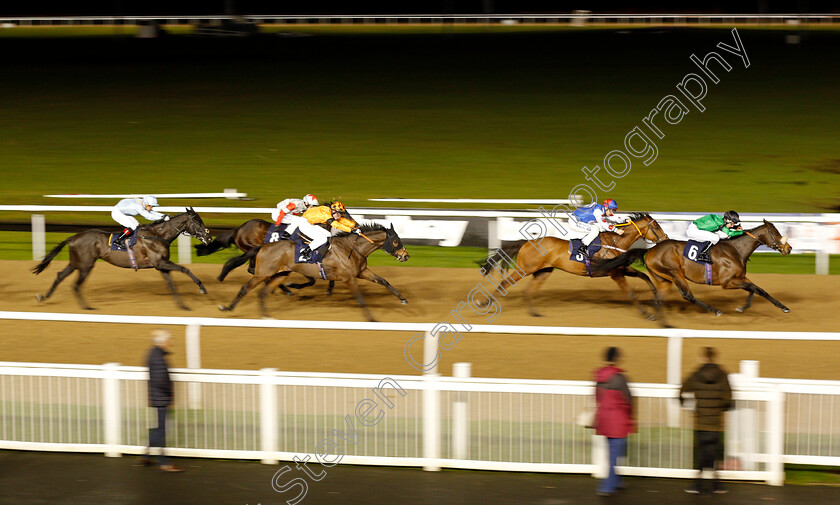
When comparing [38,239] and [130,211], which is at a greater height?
[130,211]

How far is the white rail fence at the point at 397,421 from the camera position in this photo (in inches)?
219

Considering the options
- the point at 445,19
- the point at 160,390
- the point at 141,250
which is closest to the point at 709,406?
the point at 160,390

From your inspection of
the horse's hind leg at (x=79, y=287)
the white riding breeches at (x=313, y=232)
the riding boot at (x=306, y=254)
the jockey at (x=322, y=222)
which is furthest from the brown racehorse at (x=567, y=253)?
the horse's hind leg at (x=79, y=287)

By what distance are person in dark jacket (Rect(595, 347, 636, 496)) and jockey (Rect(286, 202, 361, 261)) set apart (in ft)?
18.0

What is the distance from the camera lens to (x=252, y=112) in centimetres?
2356

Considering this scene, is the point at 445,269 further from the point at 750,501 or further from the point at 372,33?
the point at 372,33

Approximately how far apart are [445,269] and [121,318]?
6084mm

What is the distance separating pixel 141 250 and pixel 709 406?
716 cm

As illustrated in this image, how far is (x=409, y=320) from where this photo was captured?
1005cm

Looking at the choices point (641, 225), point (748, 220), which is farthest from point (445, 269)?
point (748, 220)

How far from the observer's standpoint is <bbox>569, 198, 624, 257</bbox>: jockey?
34.3 feet

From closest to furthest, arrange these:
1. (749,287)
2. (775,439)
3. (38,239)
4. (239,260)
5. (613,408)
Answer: (613,408), (775,439), (749,287), (239,260), (38,239)

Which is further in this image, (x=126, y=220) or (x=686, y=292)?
(x=126, y=220)

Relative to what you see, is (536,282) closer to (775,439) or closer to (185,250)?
(185,250)
